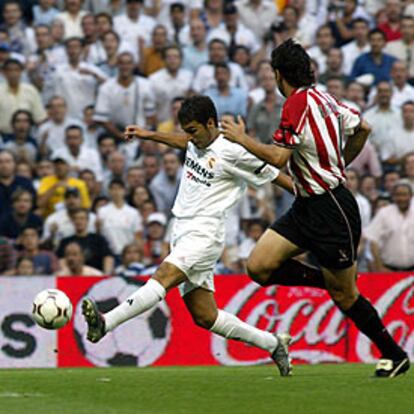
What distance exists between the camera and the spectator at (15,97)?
54.8ft

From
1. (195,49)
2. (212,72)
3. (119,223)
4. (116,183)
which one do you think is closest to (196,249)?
(119,223)

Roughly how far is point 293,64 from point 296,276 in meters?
1.51

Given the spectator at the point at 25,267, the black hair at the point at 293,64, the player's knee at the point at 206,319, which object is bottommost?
the spectator at the point at 25,267

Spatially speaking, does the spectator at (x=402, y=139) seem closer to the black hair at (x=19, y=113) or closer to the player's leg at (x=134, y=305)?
the black hair at (x=19, y=113)

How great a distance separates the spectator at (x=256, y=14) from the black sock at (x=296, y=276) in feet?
30.8

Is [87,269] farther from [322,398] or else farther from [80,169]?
[322,398]

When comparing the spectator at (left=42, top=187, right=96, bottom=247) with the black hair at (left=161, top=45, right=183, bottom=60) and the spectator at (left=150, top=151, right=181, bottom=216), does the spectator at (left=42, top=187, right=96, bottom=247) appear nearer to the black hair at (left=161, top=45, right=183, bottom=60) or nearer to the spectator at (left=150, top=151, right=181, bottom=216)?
the spectator at (left=150, top=151, right=181, bottom=216)

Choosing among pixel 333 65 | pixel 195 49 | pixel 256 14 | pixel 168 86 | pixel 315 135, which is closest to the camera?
pixel 315 135

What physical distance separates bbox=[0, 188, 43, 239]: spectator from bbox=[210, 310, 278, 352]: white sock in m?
5.60

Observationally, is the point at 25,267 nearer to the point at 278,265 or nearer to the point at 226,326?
the point at 226,326

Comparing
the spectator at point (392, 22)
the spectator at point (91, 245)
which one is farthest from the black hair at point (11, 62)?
the spectator at point (392, 22)

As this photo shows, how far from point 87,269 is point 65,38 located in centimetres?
468

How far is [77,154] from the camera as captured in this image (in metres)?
16.3

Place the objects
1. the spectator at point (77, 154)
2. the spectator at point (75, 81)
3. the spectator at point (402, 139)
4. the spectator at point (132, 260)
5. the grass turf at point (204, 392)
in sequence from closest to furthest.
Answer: the grass turf at point (204, 392)
the spectator at point (132, 260)
the spectator at point (77, 154)
the spectator at point (402, 139)
the spectator at point (75, 81)
